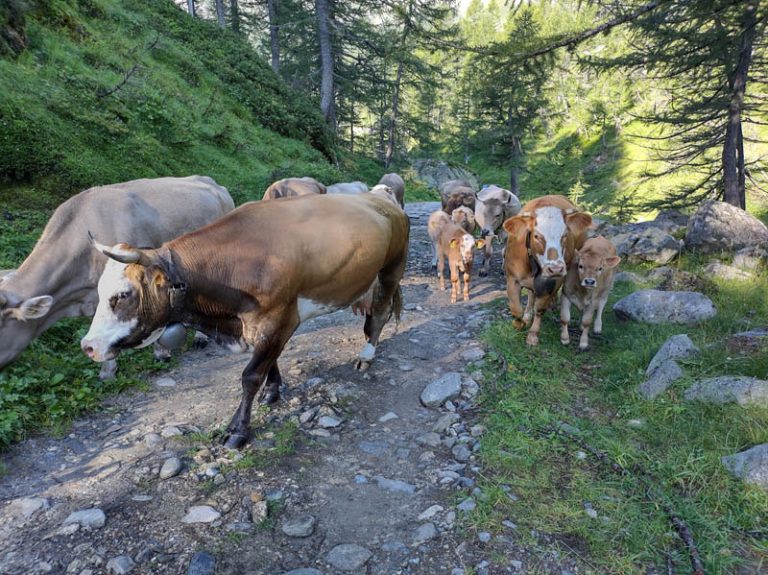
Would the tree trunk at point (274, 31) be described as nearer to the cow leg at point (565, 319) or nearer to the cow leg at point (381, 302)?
the cow leg at point (381, 302)

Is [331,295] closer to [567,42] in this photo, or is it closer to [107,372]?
[107,372]

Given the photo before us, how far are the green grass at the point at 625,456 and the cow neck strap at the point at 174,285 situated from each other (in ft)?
10.3

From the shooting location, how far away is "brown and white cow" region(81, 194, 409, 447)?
12.8 ft

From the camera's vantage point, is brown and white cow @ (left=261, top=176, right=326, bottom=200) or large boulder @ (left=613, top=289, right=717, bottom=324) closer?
large boulder @ (left=613, top=289, right=717, bottom=324)

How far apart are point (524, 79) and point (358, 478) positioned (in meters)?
6.96

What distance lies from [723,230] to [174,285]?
1249cm

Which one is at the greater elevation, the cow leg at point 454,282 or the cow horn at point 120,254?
the cow horn at point 120,254

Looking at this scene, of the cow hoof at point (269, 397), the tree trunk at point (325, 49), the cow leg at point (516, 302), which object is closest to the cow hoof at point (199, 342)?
the cow hoof at point (269, 397)

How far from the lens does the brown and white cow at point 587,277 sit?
7172 mm

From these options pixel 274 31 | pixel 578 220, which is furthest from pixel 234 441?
pixel 274 31

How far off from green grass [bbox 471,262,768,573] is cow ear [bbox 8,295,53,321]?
15.4ft

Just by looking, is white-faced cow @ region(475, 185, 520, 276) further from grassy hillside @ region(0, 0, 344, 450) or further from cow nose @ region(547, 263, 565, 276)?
grassy hillside @ region(0, 0, 344, 450)

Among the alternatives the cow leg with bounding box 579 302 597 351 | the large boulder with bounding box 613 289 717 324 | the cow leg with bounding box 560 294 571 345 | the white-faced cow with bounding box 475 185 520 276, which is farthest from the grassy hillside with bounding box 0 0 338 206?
the large boulder with bounding box 613 289 717 324

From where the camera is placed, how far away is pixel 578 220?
23.4ft
